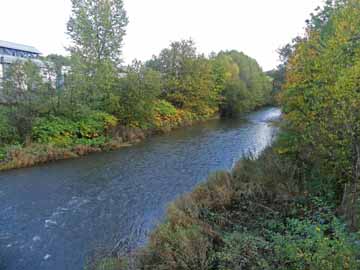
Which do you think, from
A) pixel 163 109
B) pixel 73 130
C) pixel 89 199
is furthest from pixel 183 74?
pixel 89 199

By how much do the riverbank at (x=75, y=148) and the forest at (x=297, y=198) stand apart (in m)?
9.34

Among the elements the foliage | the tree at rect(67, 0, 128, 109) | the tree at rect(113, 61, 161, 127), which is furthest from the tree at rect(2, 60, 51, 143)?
the foliage

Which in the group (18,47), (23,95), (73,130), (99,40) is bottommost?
(73,130)

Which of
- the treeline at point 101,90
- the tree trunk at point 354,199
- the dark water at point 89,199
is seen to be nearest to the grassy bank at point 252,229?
the tree trunk at point 354,199

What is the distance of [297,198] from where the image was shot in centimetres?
700

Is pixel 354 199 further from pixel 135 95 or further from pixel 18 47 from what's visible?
pixel 18 47

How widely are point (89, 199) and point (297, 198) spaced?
6.24 metres

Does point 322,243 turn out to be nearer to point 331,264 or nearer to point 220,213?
point 331,264

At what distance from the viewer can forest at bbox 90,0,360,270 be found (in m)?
3.91

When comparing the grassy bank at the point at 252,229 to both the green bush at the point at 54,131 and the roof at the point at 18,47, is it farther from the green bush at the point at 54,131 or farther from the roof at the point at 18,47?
the roof at the point at 18,47

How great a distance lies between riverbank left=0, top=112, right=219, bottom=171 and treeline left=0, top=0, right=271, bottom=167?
0.74ft

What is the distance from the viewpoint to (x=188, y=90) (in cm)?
3034

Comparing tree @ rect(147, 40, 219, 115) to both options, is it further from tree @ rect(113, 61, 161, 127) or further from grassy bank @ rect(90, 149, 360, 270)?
grassy bank @ rect(90, 149, 360, 270)

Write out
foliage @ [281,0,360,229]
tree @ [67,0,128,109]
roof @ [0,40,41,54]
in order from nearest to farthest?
foliage @ [281,0,360,229] < tree @ [67,0,128,109] < roof @ [0,40,41,54]
